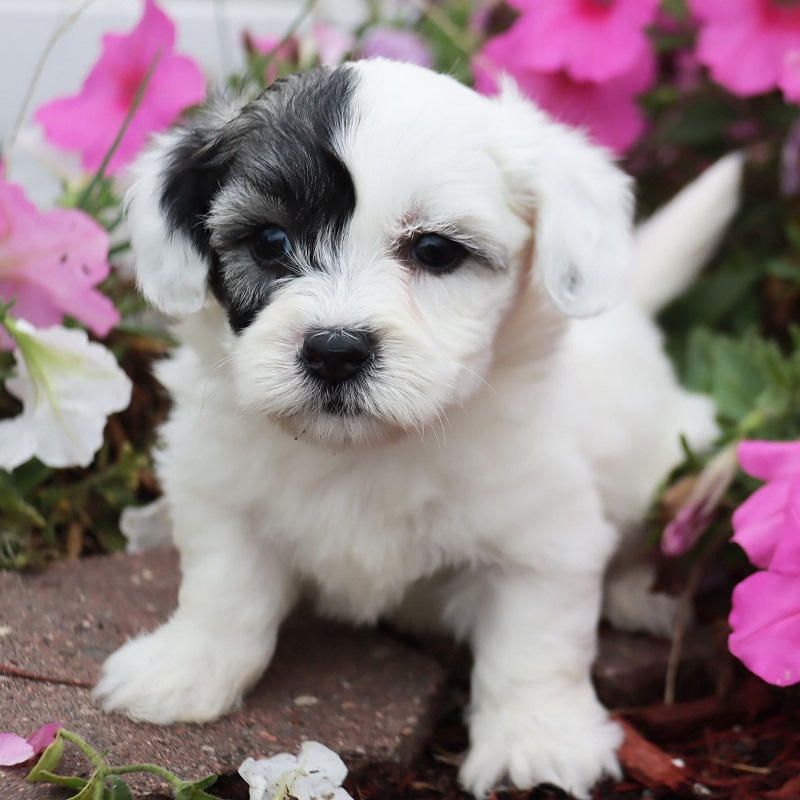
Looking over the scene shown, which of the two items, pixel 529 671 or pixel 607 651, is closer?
pixel 529 671

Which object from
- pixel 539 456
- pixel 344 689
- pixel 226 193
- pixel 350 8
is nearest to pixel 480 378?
pixel 539 456

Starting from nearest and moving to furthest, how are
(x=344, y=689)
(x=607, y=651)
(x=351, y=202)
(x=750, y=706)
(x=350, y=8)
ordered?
(x=351, y=202) < (x=344, y=689) < (x=750, y=706) < (x=607, y=651) < (x=350, y=8)

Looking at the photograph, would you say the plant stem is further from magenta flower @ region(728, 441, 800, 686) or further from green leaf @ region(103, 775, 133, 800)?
magenta flower @ region(728, 441, 800, 686)

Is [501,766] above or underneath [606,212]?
underneath

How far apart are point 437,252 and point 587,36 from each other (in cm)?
164

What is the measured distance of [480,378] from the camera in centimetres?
213

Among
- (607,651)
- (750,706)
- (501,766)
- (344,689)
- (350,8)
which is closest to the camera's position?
(501,766)

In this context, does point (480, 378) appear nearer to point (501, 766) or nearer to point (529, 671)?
point (529, 671)

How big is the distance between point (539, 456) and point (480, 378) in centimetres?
30

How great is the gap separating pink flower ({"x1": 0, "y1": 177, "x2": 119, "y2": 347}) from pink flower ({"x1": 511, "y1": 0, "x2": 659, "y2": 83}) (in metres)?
1.62

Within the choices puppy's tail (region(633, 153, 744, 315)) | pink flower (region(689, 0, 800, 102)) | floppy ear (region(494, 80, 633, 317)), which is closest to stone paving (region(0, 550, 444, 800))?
floppy ear (region(494, 80, 633, 317))

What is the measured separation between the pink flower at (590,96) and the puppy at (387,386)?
1207 mm

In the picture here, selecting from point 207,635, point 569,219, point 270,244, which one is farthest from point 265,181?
point 207,635

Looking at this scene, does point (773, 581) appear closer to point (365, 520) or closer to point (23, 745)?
point (365, 520)
